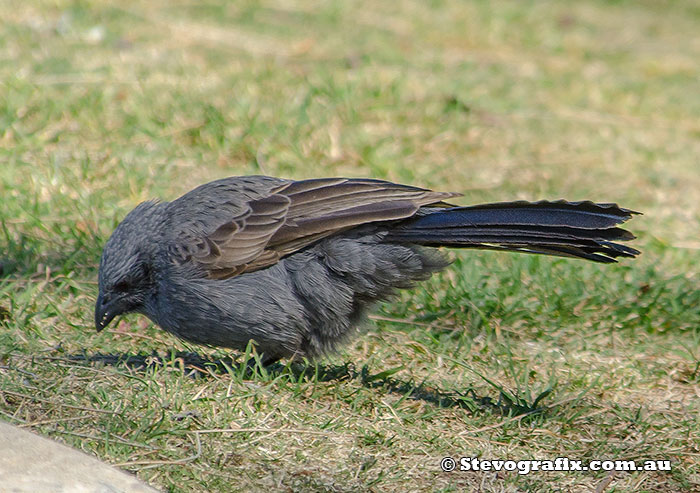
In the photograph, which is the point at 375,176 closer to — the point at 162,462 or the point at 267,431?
the point at 267,431

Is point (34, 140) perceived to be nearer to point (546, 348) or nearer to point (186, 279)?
point (186, 279)

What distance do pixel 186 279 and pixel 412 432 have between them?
3.65 ft

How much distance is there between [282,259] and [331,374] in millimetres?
528

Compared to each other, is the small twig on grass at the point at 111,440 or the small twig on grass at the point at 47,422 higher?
the small twig on grass at the point at 111,440

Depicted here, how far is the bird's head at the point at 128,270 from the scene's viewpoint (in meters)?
3.83

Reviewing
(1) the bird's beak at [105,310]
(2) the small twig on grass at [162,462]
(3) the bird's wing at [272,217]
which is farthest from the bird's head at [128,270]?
(2) the small twig on grass at [162,462]

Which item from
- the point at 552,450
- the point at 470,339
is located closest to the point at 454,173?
the point at 470,339

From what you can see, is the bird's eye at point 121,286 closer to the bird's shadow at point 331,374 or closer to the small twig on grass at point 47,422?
the bird's shadow at point 331,374

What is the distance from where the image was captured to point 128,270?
12.6 feet

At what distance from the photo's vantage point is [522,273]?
5078 mm

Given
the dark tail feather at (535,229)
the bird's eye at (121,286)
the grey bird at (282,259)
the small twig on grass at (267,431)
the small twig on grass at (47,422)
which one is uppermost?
the dark tail feather at (535,229)

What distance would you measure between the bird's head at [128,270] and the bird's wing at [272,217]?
0.12 metres

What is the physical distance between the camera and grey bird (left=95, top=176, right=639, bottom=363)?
3.73 m

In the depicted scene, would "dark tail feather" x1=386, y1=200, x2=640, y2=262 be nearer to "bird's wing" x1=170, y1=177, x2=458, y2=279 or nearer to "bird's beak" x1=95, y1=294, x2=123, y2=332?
"bird's wing" x1=170, y1=177, x2=458, y2=279
